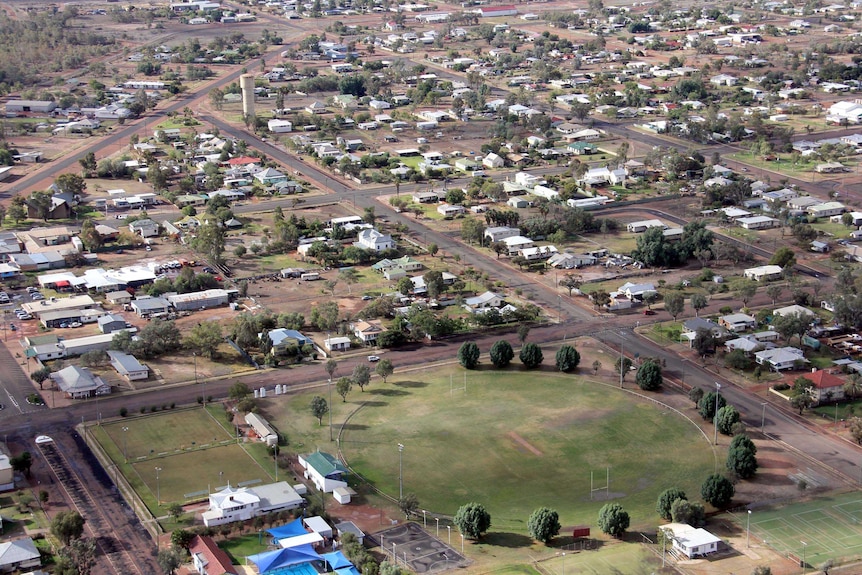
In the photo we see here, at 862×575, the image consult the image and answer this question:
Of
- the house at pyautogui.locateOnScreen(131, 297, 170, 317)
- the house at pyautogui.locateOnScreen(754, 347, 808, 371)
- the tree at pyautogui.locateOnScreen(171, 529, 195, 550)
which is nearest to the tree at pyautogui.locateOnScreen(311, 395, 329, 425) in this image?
the tree at pyautogui.locateOnScreen(171, 529, 195, 550)

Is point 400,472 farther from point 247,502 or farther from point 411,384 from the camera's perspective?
point 411,384

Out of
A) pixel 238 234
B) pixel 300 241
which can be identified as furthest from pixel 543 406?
pixel 238 234

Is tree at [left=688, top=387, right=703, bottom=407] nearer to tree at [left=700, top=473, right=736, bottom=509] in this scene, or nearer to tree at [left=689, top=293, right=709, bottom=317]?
tree at [left=700, top=473, right=736, bottom=509]

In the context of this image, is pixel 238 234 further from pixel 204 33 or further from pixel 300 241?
pixel 204 33

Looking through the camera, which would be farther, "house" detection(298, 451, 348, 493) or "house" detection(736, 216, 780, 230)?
"house" detection(736, 216, 780, 230)

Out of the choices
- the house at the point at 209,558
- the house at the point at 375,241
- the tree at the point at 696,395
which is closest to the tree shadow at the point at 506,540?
the house at the point at 209,558
